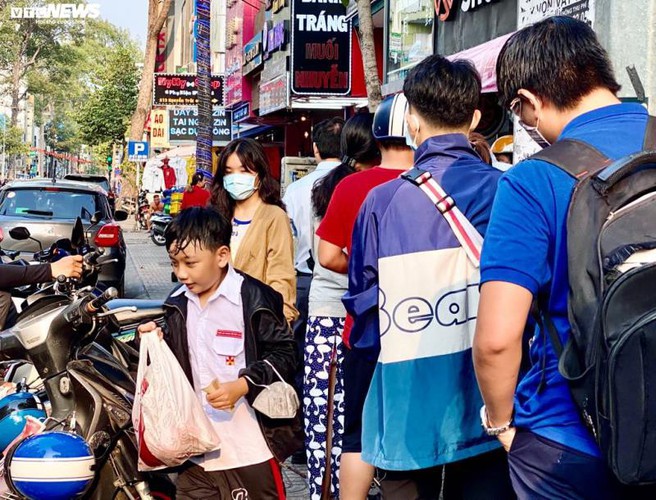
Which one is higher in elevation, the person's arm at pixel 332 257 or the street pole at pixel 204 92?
the street pole at pixel 204 92

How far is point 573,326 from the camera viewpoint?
2.32 meters

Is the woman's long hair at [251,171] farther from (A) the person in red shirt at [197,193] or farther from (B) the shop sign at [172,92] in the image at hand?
(B) the shop sign at [172,92]

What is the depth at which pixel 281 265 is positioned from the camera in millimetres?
5293

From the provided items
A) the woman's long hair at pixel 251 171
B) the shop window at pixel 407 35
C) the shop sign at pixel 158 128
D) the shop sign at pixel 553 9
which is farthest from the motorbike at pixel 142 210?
the woman's long hair at pixel 251 171

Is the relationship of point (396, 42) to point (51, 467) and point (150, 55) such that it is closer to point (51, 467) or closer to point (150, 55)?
point (51, 467)

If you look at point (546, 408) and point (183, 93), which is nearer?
point (546, 408)

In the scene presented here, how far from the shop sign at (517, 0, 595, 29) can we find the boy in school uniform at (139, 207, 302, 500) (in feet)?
13.5

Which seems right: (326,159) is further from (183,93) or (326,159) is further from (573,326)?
(183,93)

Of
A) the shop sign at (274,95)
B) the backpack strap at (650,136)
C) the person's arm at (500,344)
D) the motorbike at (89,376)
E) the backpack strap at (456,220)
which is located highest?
the shop sign at (274,95)

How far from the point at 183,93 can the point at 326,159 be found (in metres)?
29.8

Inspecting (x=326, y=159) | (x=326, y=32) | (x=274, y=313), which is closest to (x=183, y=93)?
(x=326, y=32)

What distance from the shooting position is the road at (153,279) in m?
6.29

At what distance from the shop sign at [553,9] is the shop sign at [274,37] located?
1105cm

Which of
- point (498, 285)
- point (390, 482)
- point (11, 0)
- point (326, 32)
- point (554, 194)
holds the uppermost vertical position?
point (11, 0)
